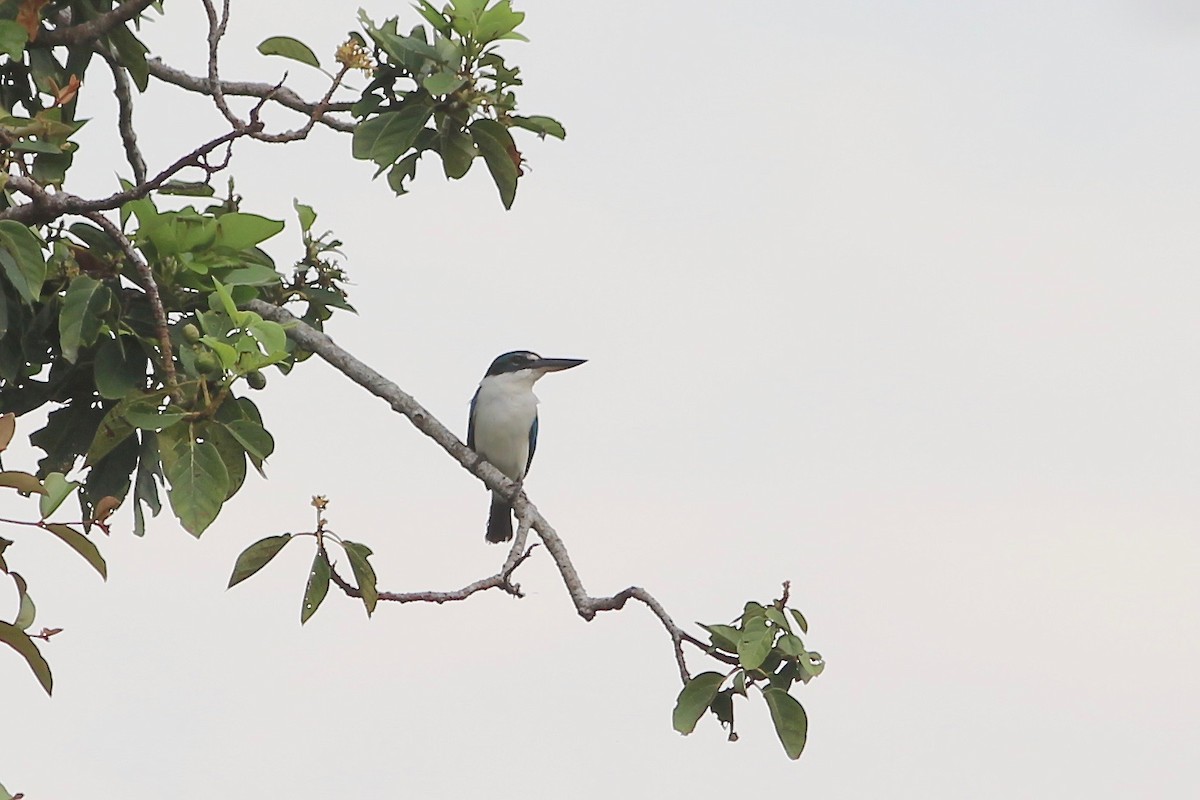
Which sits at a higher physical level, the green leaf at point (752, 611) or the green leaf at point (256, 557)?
the green leaf at point (752, 611)

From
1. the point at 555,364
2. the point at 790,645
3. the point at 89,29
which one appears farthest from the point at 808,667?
the point at 555,364

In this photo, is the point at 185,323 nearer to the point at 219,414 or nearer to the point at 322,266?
the point at 219,414

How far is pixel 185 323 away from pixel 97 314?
196 millimetres

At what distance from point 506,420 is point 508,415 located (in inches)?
1.1

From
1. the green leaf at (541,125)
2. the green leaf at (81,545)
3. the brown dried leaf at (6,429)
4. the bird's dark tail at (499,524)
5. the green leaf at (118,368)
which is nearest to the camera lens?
the brown dried leaf at (6,429)

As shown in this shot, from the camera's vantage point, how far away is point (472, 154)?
4.36 metres

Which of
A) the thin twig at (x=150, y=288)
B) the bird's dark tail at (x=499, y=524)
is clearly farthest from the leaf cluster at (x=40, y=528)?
the bird's dark tail at (x=499, y=524)

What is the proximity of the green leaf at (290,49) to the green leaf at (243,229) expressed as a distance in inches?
25.6

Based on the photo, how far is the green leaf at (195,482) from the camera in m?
3.38

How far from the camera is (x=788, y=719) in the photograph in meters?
4.04

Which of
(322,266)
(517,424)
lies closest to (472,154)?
(322,266)

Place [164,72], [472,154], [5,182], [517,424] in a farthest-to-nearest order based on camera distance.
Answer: [517,424]
[164,72]
[472,154]
[5,182]

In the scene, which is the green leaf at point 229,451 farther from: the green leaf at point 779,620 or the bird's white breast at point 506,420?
the bird's white breast at point 506,420

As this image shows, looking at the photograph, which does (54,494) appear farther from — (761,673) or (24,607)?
(761,673)
